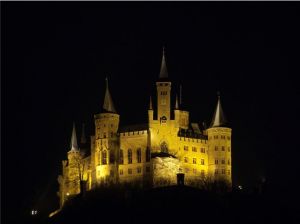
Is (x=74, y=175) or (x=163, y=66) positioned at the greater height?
(x=163, y=66)

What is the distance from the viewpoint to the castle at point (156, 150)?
184250mm

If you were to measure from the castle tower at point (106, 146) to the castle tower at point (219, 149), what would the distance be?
1278 cm

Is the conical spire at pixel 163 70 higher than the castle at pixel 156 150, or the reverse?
the conical spire at pixel 163 70

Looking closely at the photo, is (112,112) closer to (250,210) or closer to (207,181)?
(207,181)

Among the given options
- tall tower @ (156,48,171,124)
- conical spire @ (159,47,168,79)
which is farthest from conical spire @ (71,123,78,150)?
conical spire @ (159,47,168,79)

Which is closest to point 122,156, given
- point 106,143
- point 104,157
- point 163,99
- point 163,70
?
point 104,157

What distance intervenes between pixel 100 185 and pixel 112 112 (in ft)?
34.1

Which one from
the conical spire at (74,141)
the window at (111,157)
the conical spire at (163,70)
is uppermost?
the conical spire at (163,70)

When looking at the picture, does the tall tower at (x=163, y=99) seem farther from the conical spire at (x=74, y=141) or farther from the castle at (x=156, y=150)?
A: the conical spire at (x=74, y=141)

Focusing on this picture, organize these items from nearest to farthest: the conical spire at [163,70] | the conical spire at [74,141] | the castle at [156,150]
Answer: the castle at [156,150], the conical spire at [163,70], the conical spire at [74,141]

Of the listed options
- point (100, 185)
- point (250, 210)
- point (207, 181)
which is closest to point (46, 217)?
point (100, 185)

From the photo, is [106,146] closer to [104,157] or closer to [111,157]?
[104,157]

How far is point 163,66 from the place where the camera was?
631 feet

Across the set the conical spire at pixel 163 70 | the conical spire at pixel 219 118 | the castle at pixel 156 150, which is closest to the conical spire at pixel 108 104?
the castle at pixel 156 150
